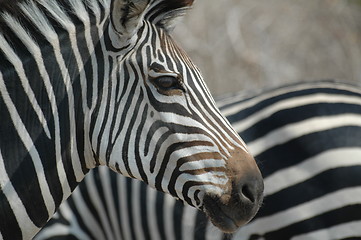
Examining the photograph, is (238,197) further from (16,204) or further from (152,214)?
(152,214)

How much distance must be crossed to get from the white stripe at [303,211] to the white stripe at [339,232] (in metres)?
0.13

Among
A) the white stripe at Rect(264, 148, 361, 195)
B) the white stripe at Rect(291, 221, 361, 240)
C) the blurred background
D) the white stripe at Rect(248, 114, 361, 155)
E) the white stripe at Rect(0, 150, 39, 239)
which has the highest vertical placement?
the white stripe at Rect(0, 150, 39, 239)

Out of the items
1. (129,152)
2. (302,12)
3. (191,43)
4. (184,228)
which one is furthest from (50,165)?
(302,12)

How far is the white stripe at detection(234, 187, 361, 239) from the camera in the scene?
464 centimetres

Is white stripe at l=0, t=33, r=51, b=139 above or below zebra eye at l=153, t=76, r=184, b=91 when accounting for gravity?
above

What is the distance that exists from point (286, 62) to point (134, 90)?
9438mm

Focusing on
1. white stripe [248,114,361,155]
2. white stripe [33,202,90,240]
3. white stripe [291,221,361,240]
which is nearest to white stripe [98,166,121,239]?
white stripe [33,202,90,240]

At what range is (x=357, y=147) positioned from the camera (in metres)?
4.73

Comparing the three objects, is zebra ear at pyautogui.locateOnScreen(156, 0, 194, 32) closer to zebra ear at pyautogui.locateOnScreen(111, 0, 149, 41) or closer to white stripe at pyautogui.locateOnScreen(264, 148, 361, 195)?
zebra ear at pyautogui.locateOnScreen(111, 0, 149, 41)

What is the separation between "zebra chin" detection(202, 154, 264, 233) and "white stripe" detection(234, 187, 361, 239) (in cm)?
137

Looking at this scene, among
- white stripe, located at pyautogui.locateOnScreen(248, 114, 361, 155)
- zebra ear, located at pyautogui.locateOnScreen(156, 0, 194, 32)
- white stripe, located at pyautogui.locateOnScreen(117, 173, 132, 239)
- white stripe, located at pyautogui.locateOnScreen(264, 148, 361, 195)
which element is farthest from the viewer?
white stripe, located at pyautogui.locateOnScreen(117, 173, 132, 239)

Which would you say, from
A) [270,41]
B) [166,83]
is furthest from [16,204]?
[270,41]

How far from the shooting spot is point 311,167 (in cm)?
480

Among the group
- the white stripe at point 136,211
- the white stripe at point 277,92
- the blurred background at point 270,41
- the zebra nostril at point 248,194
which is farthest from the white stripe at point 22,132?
the blurred background at point 270,41
